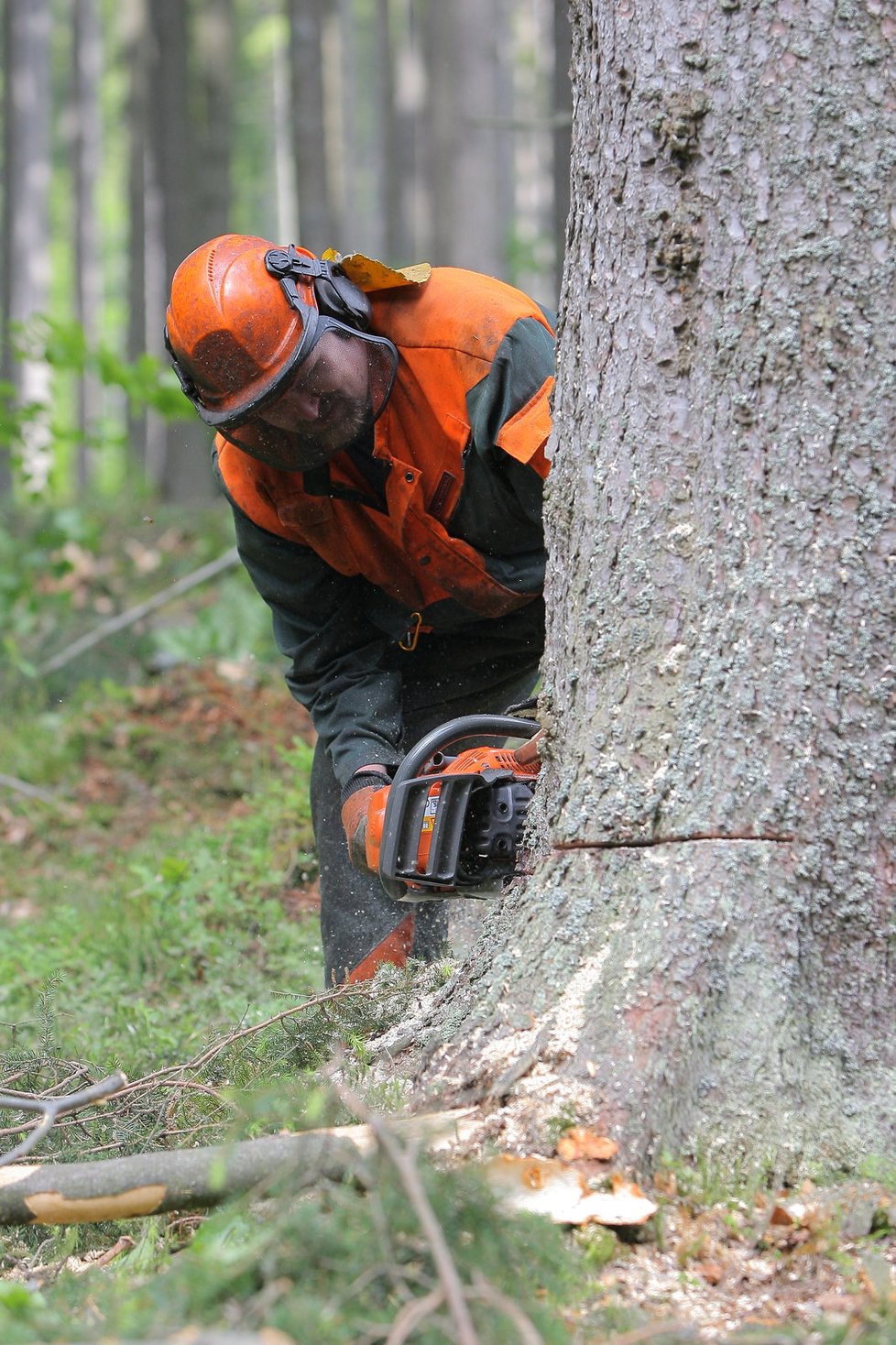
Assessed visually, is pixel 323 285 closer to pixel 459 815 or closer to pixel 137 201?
pixel 459 815

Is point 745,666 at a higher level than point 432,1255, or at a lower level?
higher

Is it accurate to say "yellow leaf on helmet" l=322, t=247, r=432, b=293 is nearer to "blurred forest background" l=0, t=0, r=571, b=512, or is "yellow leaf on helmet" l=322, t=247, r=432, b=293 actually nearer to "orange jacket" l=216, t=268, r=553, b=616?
"orange jacket" l=216, t=268, r=553, b=616

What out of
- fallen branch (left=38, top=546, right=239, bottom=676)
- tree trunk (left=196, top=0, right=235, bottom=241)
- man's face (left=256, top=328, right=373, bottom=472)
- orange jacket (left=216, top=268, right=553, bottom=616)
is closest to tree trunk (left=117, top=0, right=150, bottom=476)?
tree trunk (left=196, top=0, right=235, bottom=241)

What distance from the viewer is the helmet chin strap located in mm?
3107

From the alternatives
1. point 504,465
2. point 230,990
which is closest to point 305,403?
point 504,465

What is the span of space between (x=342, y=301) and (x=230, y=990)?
7.73 ft

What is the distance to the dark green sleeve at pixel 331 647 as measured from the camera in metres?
3.65

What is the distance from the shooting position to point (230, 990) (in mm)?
4242

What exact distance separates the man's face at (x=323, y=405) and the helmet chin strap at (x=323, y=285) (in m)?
0.07

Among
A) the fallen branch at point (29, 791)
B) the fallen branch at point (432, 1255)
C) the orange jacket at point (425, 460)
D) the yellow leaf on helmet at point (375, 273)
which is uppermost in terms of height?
the yellow leaf on helmet at point (375, 273)

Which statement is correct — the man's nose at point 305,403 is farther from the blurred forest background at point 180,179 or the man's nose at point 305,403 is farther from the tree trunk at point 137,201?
the tree trunk at point 137,201

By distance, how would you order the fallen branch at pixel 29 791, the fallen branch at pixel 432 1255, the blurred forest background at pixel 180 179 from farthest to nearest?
the blurred forest background at pixel 180 179 → the fallen branch at pixel 29 791 → the fallen branch at pixel 432 1255

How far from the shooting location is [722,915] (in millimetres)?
2102

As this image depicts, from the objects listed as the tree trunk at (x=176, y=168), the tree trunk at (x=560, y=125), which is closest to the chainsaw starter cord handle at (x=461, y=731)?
the tree trunk at (x=560, y=125)
